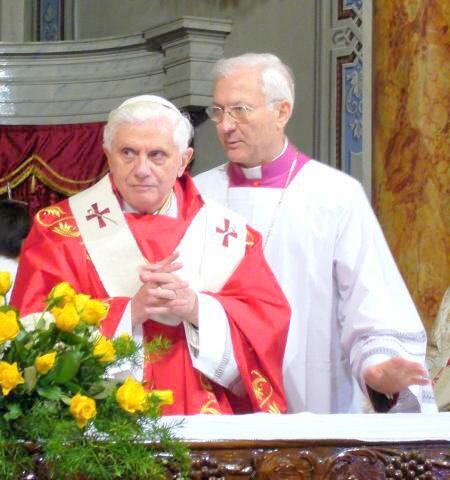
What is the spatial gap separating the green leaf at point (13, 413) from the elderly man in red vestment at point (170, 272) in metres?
0.76

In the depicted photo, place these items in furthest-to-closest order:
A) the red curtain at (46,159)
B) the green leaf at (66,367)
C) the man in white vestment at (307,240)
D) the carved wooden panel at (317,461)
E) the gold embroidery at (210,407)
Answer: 1. the red curtain at (46,159)
2. the man in white vestment at (307,240)
3. the gold embroidery at (210,407)
4. the carved wooden panel at (317,461)
5. the green leaf at (66,367)

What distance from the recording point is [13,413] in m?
2.89

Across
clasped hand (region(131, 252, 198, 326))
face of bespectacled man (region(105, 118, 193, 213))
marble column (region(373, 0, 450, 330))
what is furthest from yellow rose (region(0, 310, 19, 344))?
marble column (region(373, 0, 450, 330))

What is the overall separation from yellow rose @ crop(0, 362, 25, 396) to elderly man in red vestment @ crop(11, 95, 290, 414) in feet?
2.64

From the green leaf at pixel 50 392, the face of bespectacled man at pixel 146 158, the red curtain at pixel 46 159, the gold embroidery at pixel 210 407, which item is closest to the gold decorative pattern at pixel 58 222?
the face of bespectacled man at pixel 146 158

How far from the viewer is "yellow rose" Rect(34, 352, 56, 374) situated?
287 cm

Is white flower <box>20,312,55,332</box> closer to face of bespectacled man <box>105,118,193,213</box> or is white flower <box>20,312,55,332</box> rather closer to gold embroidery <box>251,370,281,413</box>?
face of bespectacled man <box>105,118,193,213</box>

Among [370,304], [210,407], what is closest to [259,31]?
[370,304]

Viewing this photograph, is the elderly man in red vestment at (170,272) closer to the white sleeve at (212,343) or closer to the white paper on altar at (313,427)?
the white sleeve at (212,343)

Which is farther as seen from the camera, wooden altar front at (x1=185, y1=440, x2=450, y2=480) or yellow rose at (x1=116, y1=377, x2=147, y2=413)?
wooden altar front at (x1=185, y1=440, x2=450, y2=480)

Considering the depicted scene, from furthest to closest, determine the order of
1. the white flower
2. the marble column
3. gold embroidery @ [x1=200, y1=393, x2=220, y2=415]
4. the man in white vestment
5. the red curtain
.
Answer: the red curtain < the marble column < the man in white vestment < gold embroidery @ [x1=200, y1=393, x2=220, y2=415] < the white flower

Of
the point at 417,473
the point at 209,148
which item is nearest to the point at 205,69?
the point at 209,148

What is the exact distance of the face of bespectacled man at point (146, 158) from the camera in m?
3.83

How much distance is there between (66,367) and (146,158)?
1.01 meters
